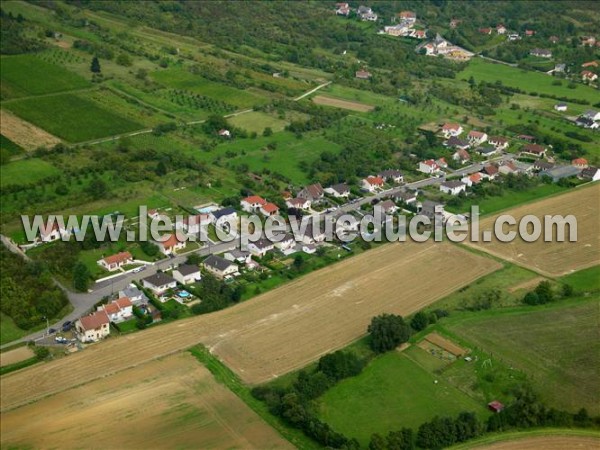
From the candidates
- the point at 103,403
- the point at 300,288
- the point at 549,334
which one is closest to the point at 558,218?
the point at 549,334

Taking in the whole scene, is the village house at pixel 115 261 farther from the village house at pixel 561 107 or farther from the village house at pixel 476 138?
the village house at pixel 561 107

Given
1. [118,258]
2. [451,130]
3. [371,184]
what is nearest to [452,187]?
[371,184]

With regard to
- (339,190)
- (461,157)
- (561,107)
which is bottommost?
(339,190)

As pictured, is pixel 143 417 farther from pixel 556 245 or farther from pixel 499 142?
pixel 499 142

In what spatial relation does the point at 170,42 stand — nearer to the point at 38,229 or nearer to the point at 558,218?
the point at 38,229

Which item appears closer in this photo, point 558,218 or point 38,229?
point 38,229

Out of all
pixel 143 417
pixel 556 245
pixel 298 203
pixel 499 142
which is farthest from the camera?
pixel 499 142

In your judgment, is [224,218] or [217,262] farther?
[224,218]
